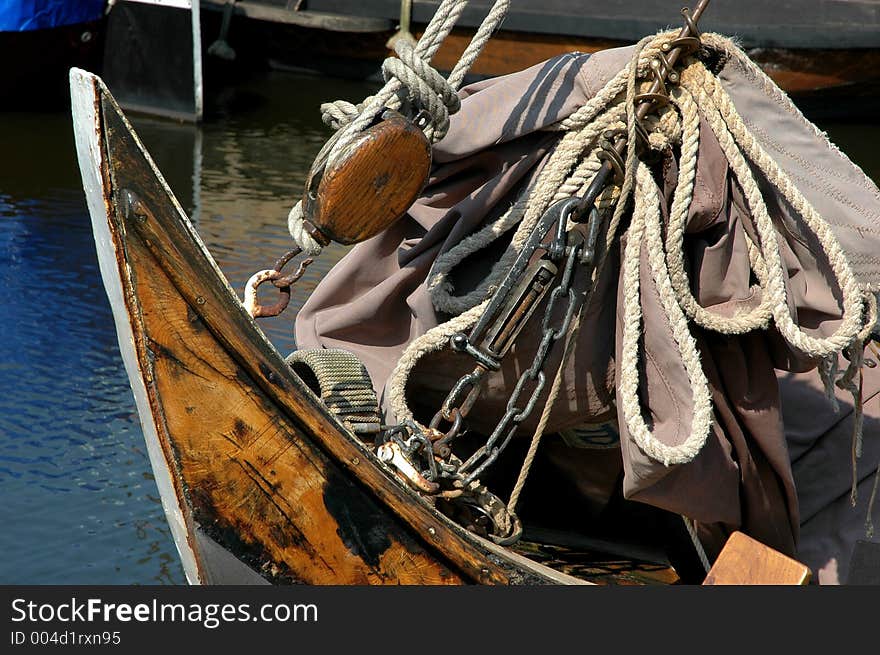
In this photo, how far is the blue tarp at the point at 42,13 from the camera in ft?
17.9

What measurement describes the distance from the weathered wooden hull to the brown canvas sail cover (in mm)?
243

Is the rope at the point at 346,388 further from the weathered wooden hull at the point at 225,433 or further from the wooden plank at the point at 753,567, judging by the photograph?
the wooden plank at the point at 753,567

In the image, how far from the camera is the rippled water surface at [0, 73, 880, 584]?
2367 millimetres

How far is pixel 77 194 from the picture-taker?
4617 mm

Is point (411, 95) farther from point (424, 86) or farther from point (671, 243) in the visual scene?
point (671, 243)

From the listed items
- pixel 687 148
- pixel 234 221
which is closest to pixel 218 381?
pixel 687 148

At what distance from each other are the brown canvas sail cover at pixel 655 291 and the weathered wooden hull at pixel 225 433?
243mm

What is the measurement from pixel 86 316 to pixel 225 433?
→ 2.23 meters

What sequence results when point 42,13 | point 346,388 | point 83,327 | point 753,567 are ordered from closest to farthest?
point 753,567 → point 346,388 → point 83,327 → point 42,13

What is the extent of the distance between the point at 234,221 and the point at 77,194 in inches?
28.1

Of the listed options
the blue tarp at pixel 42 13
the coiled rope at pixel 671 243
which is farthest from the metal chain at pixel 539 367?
the blue tarp at pixel 42 13

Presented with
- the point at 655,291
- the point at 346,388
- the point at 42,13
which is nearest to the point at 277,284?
the point at 346,388

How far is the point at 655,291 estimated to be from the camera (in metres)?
1.52

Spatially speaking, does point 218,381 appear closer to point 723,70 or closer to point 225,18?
point 723,70
